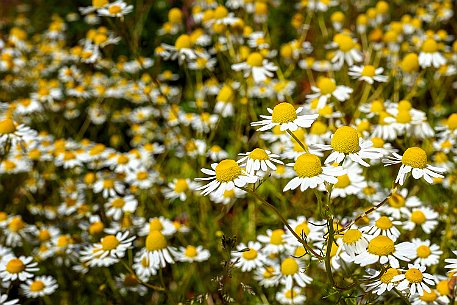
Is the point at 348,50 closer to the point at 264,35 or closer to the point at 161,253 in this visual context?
the point at 264,35

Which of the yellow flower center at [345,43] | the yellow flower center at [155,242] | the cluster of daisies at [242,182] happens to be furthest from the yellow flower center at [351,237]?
the yellow flower center at [345,43]

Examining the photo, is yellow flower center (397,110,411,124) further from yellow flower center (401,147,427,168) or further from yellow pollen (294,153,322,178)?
yellow pollen (294,153,322,178)

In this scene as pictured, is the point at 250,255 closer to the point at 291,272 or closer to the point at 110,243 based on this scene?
the point at 291,272

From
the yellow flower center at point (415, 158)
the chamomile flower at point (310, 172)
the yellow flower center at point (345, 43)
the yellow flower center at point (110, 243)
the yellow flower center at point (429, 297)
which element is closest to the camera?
the chamomile flower at point (310, 172)

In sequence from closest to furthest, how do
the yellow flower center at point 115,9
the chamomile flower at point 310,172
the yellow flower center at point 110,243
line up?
the chamomile flower at point 310,172
the yellow flower center at point 110,243
the yellow flower center at point 115,9

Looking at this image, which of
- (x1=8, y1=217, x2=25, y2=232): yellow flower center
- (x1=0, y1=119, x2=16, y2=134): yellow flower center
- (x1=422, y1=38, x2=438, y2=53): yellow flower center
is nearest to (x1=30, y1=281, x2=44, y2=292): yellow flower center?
(x1=8, y1=217, x2=25, y2=232): yellow flower center

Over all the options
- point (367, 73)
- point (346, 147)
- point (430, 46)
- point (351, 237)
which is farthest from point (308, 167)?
point (430, 46)

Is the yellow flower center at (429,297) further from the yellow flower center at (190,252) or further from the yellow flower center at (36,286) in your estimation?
the yellow flower center at (36,286)

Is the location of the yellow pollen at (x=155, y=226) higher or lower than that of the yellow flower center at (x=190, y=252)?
higher
